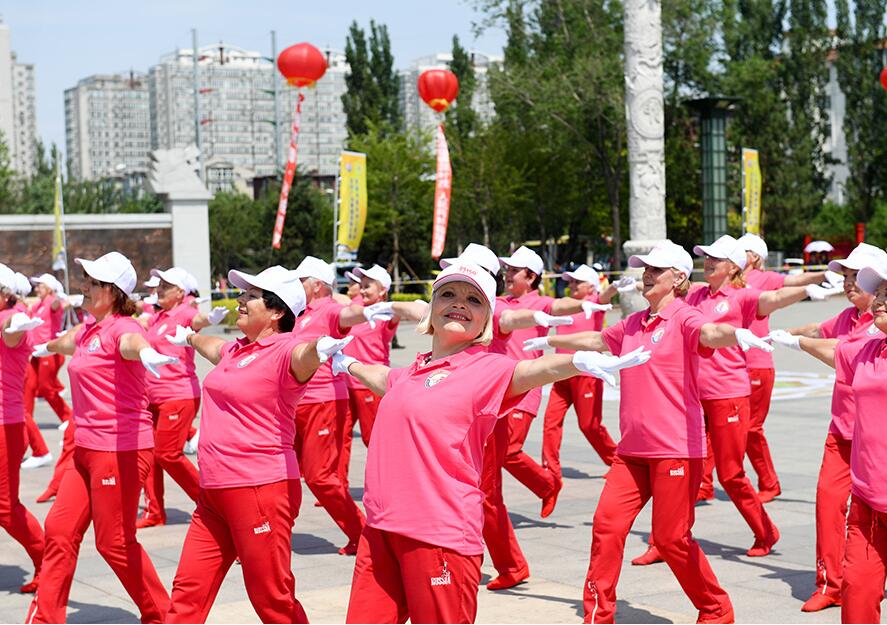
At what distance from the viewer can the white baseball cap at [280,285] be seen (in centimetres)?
554

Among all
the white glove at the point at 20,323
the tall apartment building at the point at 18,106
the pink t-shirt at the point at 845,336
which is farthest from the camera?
the tall apartment building at the point at 18,106

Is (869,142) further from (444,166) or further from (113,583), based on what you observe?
(113,583)

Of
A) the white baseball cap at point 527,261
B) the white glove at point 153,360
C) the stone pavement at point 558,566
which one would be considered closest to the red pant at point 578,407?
the stone pavement at point 558,566

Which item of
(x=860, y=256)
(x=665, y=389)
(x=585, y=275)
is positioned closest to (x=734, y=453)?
(x=665, y=389)

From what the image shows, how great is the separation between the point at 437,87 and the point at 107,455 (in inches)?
873

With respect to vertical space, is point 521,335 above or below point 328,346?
below

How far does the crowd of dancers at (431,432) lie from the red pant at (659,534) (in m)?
0.01

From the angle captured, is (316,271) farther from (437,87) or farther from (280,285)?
(437,87)

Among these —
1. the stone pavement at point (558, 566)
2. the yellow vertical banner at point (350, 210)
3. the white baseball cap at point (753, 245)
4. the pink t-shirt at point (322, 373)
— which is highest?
the yellow vertical banner at point (350, 210)

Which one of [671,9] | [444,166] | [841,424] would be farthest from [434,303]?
[671,9]

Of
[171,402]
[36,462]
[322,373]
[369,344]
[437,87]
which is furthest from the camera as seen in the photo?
[437,87]

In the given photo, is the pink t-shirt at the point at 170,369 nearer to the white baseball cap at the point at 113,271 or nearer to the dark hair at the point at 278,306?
the white baseball cap at the point at 113,271

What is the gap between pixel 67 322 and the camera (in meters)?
24.8

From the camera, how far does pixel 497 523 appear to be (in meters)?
7.63
